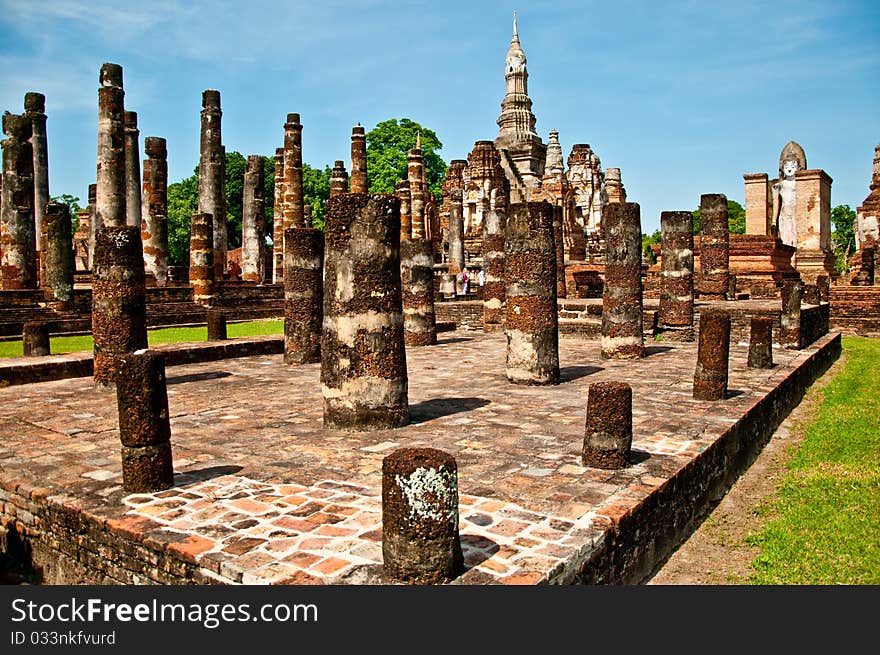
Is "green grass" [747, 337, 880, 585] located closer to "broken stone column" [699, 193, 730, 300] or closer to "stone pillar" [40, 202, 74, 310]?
"broken stone column" [699, 193, 730, 300]

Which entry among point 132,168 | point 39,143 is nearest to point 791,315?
point 132,168

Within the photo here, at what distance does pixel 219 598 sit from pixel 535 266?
24.3 feet

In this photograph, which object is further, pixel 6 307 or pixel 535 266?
pixel 6 307

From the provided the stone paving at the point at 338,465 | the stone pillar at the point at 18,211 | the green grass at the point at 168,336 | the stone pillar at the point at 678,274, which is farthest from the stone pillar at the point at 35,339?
the stone pillar at the point at 678,274

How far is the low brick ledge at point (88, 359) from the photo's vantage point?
422 inches

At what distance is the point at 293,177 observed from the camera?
2956 cm

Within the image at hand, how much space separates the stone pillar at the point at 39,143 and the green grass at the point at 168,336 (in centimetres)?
1117

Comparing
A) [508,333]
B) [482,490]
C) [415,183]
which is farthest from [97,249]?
[415,183]

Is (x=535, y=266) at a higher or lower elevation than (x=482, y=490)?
higher

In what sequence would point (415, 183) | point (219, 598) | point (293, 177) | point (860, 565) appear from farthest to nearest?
point (415, 183) < point (293, 177) < point (860, 565) < point (219, 598)

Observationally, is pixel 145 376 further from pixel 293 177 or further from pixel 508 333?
pixel 293 177

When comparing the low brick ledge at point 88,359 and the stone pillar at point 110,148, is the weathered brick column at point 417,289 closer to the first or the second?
the low brick ledge at point 88,359

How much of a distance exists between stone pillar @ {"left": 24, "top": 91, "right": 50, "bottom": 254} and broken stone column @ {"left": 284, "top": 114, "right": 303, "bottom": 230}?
8.87m

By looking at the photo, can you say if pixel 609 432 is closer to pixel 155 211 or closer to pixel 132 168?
pixel 155 211
